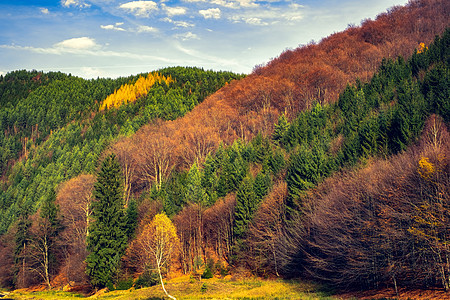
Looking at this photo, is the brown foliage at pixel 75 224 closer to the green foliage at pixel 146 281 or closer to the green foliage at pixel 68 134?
the green foliage at pixel 68 134

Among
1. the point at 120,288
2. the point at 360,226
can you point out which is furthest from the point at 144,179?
the point at 360,226

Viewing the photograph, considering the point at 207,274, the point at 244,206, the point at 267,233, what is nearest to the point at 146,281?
the point at 207,274

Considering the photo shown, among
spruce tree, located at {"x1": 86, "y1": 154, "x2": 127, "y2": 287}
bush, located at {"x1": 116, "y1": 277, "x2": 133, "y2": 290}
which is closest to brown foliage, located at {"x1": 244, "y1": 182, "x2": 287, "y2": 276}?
bush, located at {"x1": 116, "y1": 277, "x2": 133, "y2": 290}

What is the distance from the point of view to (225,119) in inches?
3969

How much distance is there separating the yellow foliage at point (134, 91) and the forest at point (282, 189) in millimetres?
55168

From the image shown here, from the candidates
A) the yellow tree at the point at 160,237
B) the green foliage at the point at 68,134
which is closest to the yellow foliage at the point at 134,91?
the green foliage at the point at 68,134

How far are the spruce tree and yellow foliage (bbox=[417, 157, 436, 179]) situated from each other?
39892 mm

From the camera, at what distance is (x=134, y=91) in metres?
184

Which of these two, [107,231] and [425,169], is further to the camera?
[107,231]

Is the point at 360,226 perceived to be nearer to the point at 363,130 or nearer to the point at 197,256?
the point at 363,130

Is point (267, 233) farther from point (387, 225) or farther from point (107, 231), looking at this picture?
point (107, 231)

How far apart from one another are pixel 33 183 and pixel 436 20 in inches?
5178

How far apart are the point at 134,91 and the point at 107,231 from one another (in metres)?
138

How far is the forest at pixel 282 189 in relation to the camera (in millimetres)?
33844
